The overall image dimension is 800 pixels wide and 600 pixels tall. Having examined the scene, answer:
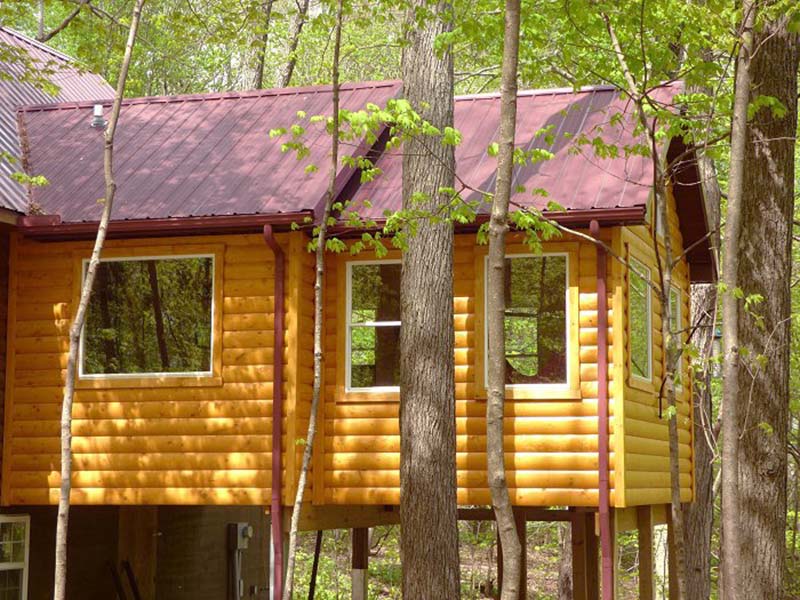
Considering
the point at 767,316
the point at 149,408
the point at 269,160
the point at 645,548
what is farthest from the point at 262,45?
the point at 767,316

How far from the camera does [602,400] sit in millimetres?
11219

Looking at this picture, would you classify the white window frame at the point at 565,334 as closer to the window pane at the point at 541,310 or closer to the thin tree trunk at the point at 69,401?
the window pane at the point at 541,310

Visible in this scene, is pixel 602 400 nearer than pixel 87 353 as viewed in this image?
Yes

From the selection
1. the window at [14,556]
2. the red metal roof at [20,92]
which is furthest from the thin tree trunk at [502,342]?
the window at [14,556]

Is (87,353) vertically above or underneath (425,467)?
above

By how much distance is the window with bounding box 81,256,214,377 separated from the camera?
12070 millimetres

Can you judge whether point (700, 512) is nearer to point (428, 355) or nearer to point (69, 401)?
point (428, 355)

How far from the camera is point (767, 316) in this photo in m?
9.07

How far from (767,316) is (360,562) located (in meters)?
8.12

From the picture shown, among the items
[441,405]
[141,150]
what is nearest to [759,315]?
[441,405]

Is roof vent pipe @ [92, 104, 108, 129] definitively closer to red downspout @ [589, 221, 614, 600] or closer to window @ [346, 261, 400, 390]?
window @ [346, 261, 400, 390]

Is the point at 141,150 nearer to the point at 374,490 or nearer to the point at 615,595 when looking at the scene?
the point at 374,490

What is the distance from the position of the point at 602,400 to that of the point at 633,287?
1.90m

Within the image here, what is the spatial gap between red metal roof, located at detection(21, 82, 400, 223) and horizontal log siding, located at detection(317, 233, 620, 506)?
1.17 metres
